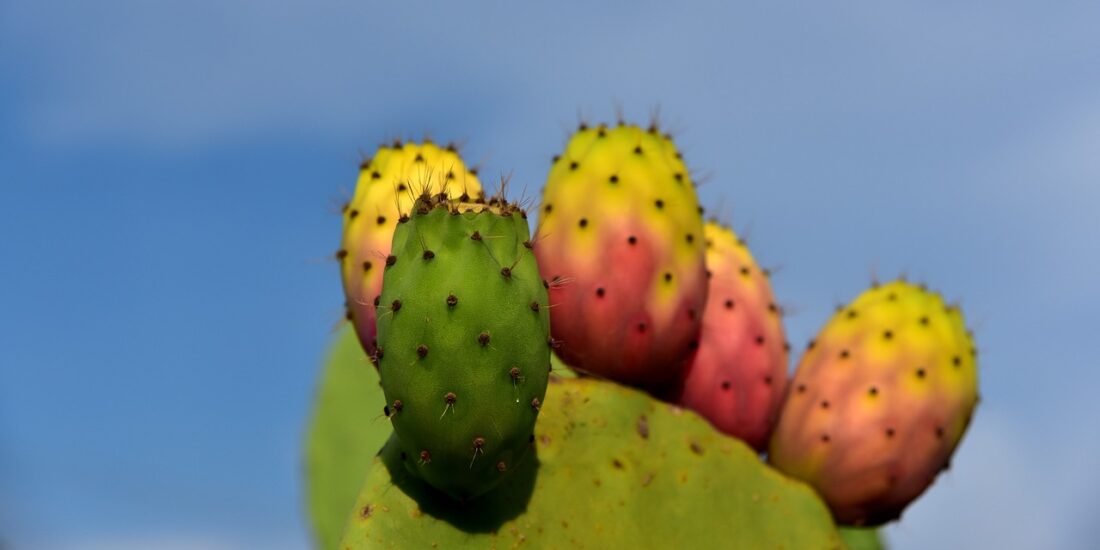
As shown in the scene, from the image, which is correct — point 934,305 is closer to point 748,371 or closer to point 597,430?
point 748,371

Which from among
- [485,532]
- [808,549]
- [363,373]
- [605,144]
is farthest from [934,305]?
[363,373]

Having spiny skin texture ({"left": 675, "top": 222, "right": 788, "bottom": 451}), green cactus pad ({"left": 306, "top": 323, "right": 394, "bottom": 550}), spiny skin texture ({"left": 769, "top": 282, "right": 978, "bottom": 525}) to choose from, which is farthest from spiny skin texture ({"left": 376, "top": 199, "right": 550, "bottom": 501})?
green cactus pad ({"left": 306, "top": 323, "right": 394, "bottom": 550})

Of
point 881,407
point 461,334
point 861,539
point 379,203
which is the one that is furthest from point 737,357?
point 861,539

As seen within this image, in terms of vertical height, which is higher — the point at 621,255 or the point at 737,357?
the point at 621,255

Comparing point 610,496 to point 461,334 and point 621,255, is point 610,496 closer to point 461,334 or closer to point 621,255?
point 621,255

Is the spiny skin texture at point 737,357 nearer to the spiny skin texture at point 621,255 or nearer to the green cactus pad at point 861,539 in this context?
the spiny skin texture at point 621,255

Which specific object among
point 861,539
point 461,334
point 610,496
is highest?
point 461,334
